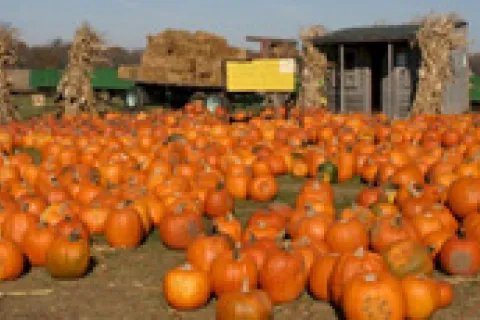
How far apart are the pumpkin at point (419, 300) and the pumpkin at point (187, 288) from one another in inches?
65.5

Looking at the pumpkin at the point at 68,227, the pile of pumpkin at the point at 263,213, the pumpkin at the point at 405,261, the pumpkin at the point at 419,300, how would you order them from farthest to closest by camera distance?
1. the pumpkin at the point at 68,227
2. the pumpkin at the point at 405,261
3. the pile of pumpkin at the point at 263,213
4. the pumpkin at the point at 419,300

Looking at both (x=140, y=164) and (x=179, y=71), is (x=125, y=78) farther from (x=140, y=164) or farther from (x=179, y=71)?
(x=140, y=164)

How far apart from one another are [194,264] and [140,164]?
5.86 metres

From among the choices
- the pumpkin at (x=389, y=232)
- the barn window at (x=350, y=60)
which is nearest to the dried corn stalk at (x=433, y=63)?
the barn window at (x=350, y=60)

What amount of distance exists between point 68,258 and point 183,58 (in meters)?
26.0

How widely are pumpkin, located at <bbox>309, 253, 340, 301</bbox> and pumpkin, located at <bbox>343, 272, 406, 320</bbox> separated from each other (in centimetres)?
56

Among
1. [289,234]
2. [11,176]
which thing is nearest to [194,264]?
[289,234]

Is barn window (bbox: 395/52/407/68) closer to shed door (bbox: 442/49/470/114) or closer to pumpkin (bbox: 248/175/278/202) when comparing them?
shed door (bbox: 442/49/470/114)

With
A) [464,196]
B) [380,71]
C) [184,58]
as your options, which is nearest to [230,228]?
[464,196]

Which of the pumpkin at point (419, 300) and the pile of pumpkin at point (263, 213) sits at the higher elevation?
the pile of pumpkin at point (263, 213)

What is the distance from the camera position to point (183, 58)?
3219 centimetres

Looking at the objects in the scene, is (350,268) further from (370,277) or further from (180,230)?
(180,230)

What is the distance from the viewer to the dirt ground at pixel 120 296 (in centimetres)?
585

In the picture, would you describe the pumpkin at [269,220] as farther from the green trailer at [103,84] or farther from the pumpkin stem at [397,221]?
the green trailer at [103,84]
